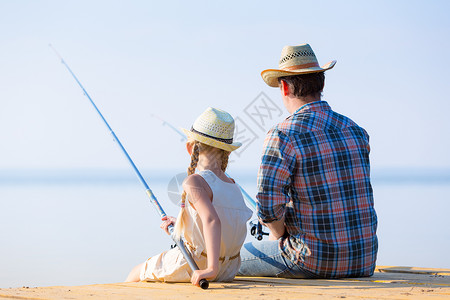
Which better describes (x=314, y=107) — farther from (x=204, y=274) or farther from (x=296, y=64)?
(x=204, y=274)

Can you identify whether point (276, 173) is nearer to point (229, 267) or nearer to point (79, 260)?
point (229, 267)

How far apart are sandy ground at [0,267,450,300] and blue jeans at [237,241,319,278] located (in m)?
0.06

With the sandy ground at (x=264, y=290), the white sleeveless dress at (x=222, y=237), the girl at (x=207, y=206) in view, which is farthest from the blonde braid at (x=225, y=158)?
the sandy ground at (x=264, y=290)

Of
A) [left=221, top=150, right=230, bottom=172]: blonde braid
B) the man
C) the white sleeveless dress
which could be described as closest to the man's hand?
→ the man

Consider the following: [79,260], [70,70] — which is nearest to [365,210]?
[70,70]

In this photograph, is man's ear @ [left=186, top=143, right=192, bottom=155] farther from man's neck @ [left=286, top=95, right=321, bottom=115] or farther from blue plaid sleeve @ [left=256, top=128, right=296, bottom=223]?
man's neck @ [left=286, top=95, right=321, bottom=115]

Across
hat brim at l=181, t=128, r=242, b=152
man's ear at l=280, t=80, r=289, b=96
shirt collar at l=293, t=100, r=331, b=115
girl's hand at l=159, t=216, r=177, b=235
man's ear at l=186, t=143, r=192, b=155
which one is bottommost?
girl's hand at l=159, t=216, r=177, b=235

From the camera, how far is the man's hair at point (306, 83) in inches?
111

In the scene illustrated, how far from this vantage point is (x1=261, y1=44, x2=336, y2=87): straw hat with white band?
2.80m

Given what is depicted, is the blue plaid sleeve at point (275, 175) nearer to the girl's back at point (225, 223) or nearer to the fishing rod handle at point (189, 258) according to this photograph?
the girl's back at point (225, 223)

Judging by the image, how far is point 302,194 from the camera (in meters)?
2.73

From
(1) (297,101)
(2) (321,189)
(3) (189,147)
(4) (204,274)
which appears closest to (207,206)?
(4) (204,274)

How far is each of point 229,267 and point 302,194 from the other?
0.43 m

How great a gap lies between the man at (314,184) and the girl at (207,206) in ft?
0.44
